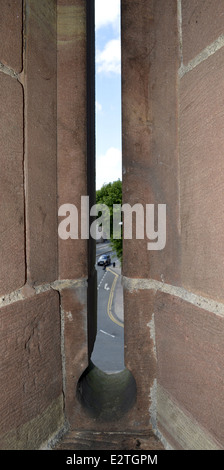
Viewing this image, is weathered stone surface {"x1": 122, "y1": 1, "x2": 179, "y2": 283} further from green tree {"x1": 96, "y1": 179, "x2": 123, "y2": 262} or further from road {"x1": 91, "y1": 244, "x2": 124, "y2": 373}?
green tree {"x1": 96, "y1": 179, "x2": 123, "y2": 262}

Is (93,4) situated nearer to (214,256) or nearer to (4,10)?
(4,10)

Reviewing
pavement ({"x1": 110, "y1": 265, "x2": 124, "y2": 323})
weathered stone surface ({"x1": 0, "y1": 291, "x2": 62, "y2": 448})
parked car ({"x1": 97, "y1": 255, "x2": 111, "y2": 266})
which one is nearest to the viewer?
weathered stone surface ({"x1": 0, "y1": 291, "x2": 62, "y2": 448})

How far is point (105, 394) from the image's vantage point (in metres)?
1.28

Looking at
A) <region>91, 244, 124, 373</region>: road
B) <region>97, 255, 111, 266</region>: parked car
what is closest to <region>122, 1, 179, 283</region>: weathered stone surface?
<region>91, 244, 124, 373</region>: road

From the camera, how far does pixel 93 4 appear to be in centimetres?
130

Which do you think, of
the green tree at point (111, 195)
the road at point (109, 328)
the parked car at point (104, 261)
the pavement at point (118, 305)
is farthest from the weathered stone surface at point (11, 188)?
the parked car at point (104, 261)

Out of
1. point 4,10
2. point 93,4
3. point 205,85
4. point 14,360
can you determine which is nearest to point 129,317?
point 14,360

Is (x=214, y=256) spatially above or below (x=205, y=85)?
below

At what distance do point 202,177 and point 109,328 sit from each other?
34.9ft

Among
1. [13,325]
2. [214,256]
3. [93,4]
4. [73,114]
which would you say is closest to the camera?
[214,256]

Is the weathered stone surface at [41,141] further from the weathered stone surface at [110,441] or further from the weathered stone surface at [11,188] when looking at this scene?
the weathered stone surface at [110,441]

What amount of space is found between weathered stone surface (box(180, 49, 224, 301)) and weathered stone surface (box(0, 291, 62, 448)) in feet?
1.49

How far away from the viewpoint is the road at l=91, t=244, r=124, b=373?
815cm
